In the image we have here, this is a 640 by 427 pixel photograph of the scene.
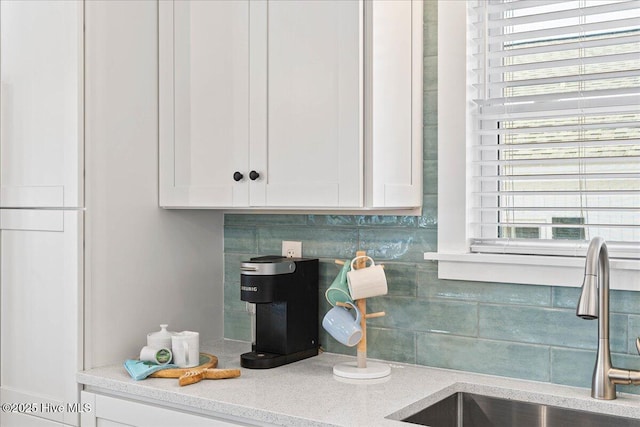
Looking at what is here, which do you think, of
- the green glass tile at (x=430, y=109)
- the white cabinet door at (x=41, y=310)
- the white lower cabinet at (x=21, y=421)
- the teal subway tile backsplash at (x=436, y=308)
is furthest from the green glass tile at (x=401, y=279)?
the white lower cabinet at (x=21, y=421)

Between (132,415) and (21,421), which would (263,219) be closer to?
(132,415)

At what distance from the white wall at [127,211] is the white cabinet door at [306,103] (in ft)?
1.33

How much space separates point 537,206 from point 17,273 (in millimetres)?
1637

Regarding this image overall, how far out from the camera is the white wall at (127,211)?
2.16m

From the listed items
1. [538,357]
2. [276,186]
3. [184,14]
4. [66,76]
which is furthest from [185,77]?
[538,357]

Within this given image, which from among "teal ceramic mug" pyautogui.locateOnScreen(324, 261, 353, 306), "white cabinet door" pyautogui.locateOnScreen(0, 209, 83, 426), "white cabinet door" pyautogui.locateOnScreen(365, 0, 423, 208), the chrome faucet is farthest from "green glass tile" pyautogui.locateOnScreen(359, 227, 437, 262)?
"white cabinet door" pyautogui.locateOnScreen(0, 209, 83, 426)

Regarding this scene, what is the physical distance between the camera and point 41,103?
2.21 m

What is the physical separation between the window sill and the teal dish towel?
864 millimetres

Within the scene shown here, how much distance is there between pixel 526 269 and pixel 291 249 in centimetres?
84

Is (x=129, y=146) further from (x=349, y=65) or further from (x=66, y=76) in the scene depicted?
(x=349, y=65)

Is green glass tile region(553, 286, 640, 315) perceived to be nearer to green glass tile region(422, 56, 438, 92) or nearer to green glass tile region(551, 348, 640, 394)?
green glass tile region(551, 348, 640, 394)

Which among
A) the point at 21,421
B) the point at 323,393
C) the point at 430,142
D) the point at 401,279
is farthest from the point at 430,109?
the point at 21,421

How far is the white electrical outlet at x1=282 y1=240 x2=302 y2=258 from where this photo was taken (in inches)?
96.7

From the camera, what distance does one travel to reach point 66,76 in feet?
7.03
